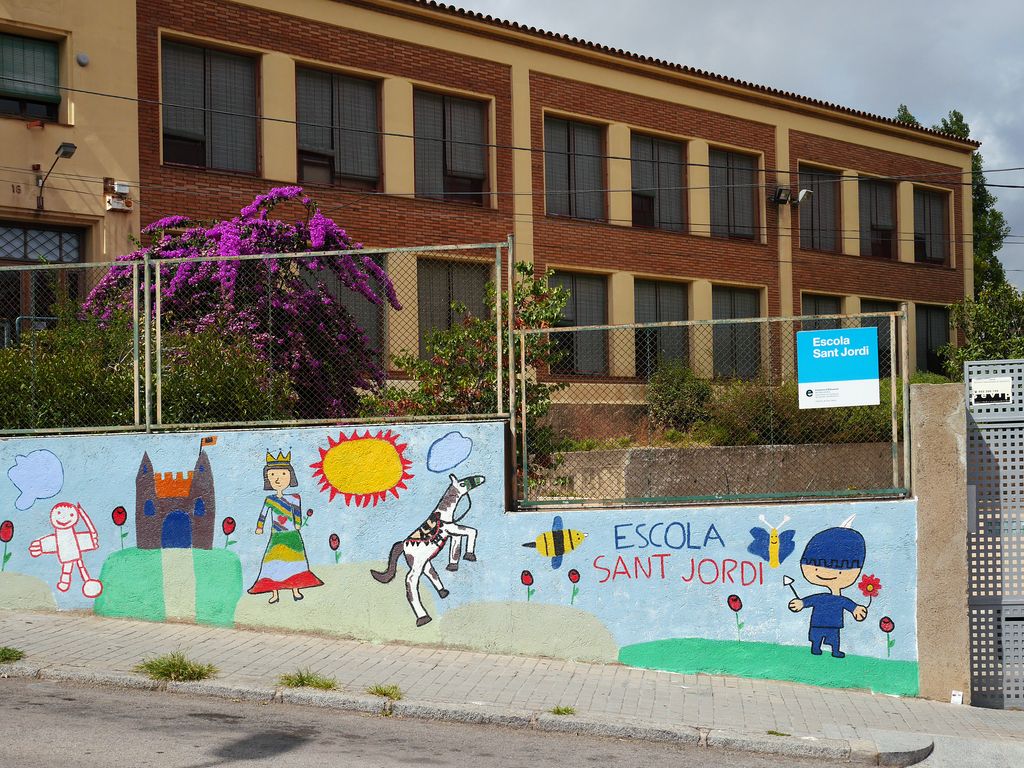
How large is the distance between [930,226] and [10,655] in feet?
96.3

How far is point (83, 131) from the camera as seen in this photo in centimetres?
1845

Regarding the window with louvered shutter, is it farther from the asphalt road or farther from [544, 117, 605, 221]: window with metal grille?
the asphalt road

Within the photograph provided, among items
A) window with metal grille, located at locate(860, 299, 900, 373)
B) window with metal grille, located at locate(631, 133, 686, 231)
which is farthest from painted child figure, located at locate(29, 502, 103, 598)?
window with metal grille, located at locate(631, 133, 686, 231)

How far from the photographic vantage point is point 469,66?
76.3 feet

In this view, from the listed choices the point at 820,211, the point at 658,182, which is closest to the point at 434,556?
the point at 658,182

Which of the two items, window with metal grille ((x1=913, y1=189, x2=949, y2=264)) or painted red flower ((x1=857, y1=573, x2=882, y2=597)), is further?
window with metal grille ((x1=913, y1=189, x2=949, y2=264))

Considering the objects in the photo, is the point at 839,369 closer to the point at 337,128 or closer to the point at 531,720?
the point at 531,720

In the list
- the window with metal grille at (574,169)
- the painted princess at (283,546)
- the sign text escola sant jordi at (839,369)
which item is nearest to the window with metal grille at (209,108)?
the window with metal grille at (574,169)

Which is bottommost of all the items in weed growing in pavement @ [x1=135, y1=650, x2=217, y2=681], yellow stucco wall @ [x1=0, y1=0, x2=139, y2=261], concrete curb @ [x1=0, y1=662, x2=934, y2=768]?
concrete curb @ [x1=0, y1=662, x2=934, y2=768]

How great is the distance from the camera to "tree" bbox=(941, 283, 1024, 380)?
2870 centimetres

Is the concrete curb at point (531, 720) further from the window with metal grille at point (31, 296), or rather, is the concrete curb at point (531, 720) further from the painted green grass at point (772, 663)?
the window with metal grille at point (31, 296)

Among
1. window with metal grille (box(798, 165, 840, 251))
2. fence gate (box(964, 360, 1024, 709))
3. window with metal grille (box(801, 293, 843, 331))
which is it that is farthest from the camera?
window with metal grille (box(801, 293, 843, 331))

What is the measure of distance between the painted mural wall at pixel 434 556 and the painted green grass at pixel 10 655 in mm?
1543

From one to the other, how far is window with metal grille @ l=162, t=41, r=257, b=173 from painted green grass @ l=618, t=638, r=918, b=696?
13692mm
